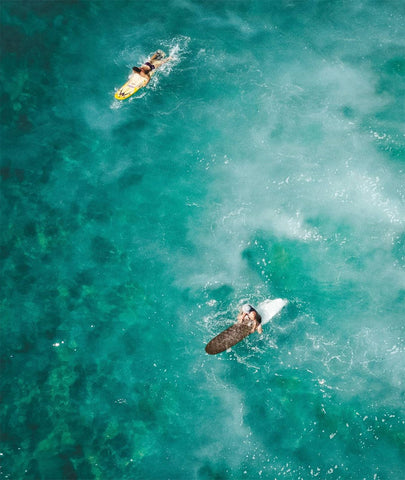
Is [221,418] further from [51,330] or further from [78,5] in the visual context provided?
[78,5]

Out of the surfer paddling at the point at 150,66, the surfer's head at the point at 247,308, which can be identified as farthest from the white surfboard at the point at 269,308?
the surfer paddling at the point at 150,66

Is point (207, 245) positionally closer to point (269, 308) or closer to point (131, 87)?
point (269, 308)

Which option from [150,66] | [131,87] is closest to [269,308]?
[131,87]

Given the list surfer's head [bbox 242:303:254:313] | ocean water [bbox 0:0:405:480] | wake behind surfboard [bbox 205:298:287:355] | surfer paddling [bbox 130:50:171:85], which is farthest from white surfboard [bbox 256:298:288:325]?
surfer paddling [bbox 130:50:171:85]

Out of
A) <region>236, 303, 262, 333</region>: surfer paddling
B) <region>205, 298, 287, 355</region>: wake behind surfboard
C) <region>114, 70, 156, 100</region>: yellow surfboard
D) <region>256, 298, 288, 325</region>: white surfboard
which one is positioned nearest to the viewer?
<region>236, 303, 262, 333</region>: surfer paddling

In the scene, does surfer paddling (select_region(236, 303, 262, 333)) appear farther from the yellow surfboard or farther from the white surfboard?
the yellow surfboard

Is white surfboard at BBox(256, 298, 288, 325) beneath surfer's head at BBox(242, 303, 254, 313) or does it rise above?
beneath
